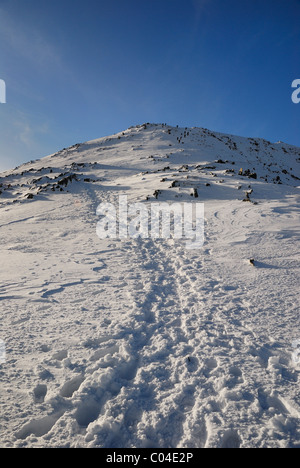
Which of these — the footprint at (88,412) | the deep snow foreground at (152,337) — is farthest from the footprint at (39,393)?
the footprint at (88,412)

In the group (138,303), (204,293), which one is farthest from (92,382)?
(204,293)

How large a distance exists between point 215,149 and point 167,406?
35947 mm

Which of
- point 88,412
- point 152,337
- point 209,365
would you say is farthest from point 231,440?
point 152,337

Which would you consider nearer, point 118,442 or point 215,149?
point 118,442

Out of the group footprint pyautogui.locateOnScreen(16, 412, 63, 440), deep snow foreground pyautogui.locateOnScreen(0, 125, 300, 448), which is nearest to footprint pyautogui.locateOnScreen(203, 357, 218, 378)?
deep snow foreground pyautogui.locateOnScreen(0, 125, 300, 448)

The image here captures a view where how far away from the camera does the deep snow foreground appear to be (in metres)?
2.89

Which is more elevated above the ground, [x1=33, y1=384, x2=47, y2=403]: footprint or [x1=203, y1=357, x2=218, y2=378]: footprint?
[x1=203, y1=357, x2=218, y2=378]: footprint

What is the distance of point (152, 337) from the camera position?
172 inches

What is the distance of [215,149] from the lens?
34375 millimetres

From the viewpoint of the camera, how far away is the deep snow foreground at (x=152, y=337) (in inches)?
114

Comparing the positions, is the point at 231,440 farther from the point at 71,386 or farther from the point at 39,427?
the point at 39,427

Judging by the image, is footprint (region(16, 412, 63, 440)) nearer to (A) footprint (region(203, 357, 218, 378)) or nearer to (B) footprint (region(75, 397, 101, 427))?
(B) footprint (region(75, 397, 101, 427))

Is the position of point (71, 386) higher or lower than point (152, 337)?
lower
